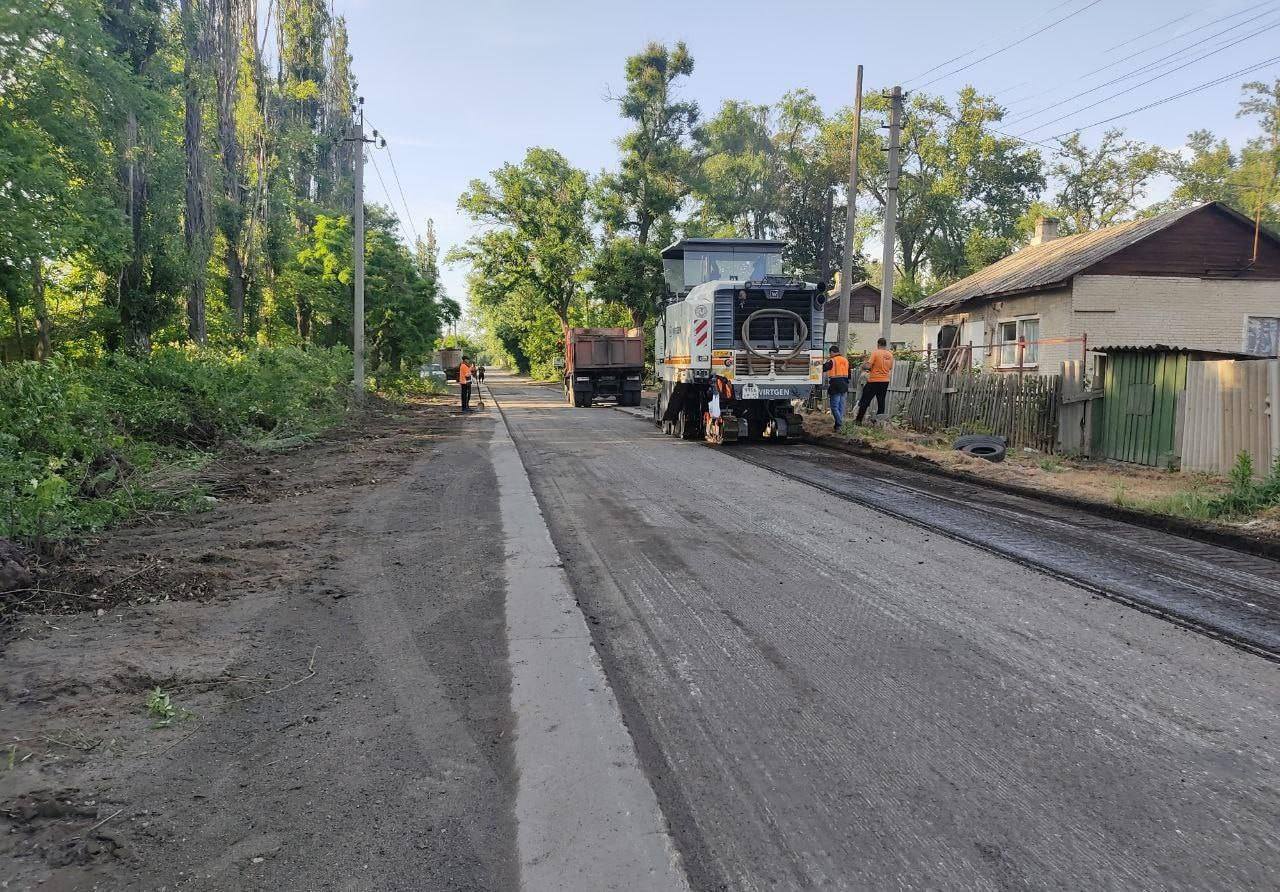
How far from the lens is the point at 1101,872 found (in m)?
2.53

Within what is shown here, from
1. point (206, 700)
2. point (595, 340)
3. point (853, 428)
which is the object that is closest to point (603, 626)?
point (206, 700)

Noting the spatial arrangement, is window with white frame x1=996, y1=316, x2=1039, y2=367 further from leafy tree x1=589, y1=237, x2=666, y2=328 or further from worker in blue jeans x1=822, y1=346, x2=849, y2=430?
leafy tree x1=589, y1=237, x2=666, y2=328

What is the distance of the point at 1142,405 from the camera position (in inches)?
488

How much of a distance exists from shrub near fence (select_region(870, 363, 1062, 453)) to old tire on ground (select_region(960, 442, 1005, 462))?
1220mm

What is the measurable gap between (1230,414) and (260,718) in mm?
11743

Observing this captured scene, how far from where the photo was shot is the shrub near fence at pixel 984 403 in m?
14.5

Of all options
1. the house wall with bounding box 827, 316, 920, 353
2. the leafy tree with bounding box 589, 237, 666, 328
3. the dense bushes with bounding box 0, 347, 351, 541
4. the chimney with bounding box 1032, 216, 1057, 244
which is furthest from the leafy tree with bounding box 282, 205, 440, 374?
the house wall with bounding box 827, 316, 920, 353

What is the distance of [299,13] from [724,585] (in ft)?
166

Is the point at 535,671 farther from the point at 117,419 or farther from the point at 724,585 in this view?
the point at 117,419

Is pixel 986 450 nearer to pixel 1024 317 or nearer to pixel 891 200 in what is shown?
pixel 891 200

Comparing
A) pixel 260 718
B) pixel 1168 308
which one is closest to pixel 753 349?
pixel 260 718

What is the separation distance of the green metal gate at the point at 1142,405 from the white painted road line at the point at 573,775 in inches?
409

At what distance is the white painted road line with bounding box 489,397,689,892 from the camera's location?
8.38 feet

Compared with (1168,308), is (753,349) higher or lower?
lower
